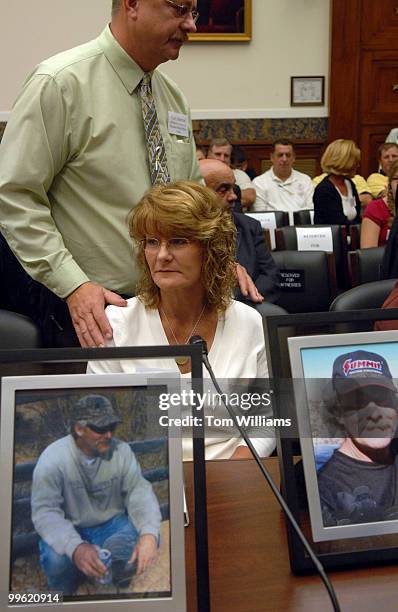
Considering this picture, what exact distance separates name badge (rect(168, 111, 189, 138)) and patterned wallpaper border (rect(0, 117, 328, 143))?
6494 millimetres

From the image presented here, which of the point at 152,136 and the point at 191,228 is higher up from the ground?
the point at 152,136

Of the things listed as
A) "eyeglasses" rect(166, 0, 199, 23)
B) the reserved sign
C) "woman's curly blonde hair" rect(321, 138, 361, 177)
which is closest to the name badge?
"eyeglasses" rect(166, 0, 199, 23)

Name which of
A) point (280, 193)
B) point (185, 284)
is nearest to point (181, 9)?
point (185, 284)

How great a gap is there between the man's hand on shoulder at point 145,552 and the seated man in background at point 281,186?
6912 millimetres

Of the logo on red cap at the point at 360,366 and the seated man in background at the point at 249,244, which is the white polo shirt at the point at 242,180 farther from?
the logo on red cap at the point at 360,366

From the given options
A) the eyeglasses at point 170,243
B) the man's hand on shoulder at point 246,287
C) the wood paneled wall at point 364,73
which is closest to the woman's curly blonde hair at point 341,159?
the wood paneled wall at point 364,73

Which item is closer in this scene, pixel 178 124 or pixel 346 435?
pixel 346 435

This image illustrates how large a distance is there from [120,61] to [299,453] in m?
1.44

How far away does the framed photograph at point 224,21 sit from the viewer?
27.6 feet

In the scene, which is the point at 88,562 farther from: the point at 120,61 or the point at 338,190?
the point at 338,190

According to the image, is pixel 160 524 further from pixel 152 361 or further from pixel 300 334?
pixel 300 334

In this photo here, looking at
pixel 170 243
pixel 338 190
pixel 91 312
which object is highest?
pixel 338 190

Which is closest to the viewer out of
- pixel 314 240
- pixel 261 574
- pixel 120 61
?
pixel 261 574

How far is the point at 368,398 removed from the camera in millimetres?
1021
